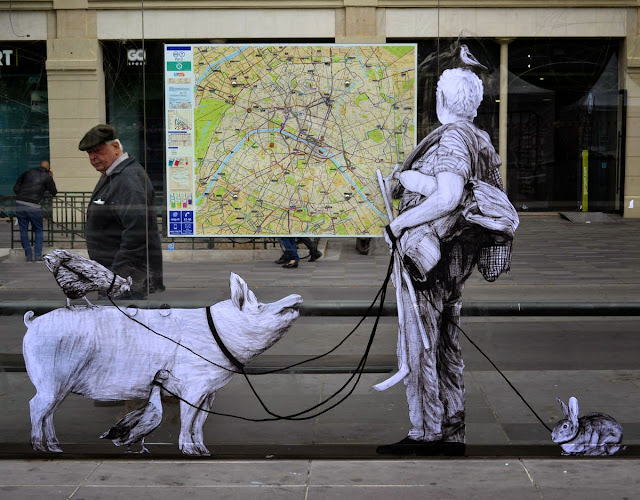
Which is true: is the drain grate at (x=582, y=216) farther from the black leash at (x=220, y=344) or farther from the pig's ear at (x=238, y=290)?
the black leash at (x=220, y=344)

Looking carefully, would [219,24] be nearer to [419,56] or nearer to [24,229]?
[419,56]

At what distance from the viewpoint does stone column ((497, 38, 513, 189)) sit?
5102 millimetres

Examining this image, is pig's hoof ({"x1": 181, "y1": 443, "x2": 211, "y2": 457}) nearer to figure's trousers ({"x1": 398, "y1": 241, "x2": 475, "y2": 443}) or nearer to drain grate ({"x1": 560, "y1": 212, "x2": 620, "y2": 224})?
figure's trousers ({"x1": 398, "y1": 241, "x2": 475, "y2": 443})

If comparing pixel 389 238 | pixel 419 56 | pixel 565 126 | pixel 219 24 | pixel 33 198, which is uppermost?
pixel 219 24

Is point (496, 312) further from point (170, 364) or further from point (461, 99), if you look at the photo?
point (170, 364)

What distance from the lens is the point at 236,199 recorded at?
523 centimetres

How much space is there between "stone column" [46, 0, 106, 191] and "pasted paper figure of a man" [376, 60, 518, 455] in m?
1.78

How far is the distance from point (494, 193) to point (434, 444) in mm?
1470

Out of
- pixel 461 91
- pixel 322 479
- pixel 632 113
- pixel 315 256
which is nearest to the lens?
pixel 322 479

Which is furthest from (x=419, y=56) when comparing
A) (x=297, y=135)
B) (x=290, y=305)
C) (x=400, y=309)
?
(x=290, y=305)

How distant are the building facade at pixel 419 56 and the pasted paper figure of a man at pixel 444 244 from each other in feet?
0.40

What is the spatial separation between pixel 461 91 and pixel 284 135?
1022 mm

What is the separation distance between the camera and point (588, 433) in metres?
5.20


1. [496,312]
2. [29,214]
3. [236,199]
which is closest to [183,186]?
[236,199]
